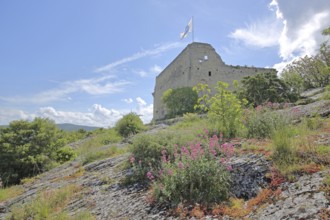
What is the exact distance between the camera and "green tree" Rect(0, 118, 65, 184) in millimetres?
12195

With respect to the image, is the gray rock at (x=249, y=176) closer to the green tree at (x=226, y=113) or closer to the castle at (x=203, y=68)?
the green tree at (x=226, y=113)

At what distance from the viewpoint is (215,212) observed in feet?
9.99

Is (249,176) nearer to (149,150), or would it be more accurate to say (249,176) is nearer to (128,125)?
(149,150)

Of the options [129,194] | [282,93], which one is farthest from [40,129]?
[282,93]

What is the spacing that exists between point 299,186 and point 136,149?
3705 millimetres

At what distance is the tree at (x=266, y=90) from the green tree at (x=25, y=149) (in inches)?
490

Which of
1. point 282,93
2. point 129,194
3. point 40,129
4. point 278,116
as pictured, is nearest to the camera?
point 129,194

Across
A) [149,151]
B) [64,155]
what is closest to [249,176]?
[149,151]

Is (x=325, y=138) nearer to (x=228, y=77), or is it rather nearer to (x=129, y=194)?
(x=129, y=194)

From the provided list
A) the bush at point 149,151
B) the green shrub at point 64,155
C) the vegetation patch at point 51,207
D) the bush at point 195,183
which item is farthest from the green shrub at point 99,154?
the bush at point 195,183

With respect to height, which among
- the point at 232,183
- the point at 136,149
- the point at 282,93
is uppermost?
the point at 282,93

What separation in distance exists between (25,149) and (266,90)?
49.1 ft

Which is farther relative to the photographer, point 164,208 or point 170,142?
point 170,142

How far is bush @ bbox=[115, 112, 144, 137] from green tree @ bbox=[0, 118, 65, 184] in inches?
150
